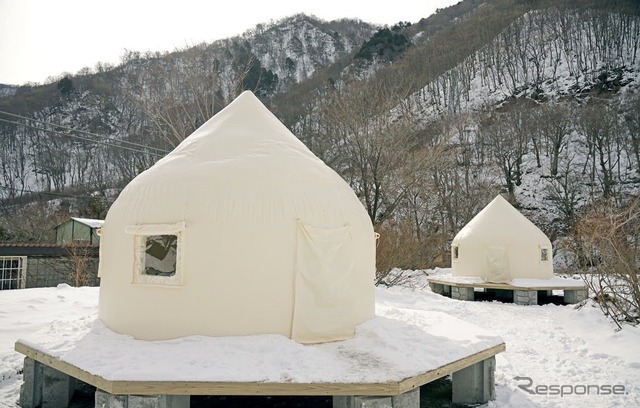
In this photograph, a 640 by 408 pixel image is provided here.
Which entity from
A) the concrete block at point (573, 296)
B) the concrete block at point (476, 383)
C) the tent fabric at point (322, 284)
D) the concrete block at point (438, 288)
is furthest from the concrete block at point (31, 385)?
the concrete block at point (573, 296)

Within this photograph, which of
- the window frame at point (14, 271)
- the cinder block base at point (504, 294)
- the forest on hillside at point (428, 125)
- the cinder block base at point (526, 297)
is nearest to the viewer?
the cinder block base at point (526, 297)

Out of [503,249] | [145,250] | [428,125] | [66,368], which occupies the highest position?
[428,125]

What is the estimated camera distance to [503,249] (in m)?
14.6

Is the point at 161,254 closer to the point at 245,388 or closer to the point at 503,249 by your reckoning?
the point at 245,388

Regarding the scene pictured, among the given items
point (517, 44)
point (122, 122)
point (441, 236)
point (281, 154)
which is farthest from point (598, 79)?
point (122, 122)

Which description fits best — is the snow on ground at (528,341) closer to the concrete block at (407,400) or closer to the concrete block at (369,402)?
the concrete block at (407,400)

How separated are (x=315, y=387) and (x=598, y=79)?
44095 mm

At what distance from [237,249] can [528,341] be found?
6382mm

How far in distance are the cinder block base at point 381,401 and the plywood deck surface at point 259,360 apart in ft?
0.32

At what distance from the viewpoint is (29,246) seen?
1716cm

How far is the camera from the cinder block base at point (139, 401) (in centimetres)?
397

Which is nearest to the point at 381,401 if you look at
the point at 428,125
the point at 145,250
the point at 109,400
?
the point at 109,400

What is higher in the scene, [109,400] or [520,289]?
[109,400]

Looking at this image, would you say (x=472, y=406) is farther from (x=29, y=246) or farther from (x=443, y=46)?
(x=443, y=46)
